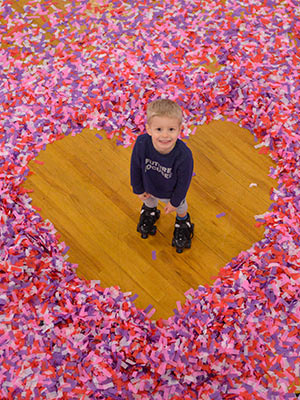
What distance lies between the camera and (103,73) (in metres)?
3.16

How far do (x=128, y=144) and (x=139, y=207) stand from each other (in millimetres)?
517

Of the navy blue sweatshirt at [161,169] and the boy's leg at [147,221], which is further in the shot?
the boy's leg at [147,221]

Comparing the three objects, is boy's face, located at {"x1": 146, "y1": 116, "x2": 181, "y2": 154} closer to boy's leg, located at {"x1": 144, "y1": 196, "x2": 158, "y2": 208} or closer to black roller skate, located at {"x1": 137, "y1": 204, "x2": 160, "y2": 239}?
boy's leg, located at {"x1": 144, "y1": 196, "x2": 158, "y2": 208}

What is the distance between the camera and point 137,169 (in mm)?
2062

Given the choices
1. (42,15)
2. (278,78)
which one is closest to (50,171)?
(42,15)

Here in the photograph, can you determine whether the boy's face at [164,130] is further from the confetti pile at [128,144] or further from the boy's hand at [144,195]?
the confetti pile at [128,144]

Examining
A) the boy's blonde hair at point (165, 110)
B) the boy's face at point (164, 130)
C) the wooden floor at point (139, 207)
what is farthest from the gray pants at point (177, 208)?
the boy's blonde hair at point (165, 110)

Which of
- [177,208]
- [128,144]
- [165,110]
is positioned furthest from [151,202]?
[165,110]

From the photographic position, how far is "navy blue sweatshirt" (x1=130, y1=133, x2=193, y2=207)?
194 cm

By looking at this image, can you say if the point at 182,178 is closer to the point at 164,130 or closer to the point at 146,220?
the point at 164,130

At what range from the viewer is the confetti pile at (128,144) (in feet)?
6.91

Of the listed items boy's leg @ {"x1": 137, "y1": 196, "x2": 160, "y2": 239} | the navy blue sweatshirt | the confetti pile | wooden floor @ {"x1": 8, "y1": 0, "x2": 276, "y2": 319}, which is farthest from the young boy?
the confetti pile

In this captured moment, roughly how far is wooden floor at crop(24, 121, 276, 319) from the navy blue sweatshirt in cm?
52

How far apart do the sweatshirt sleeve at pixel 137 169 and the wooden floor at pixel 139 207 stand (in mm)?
528
